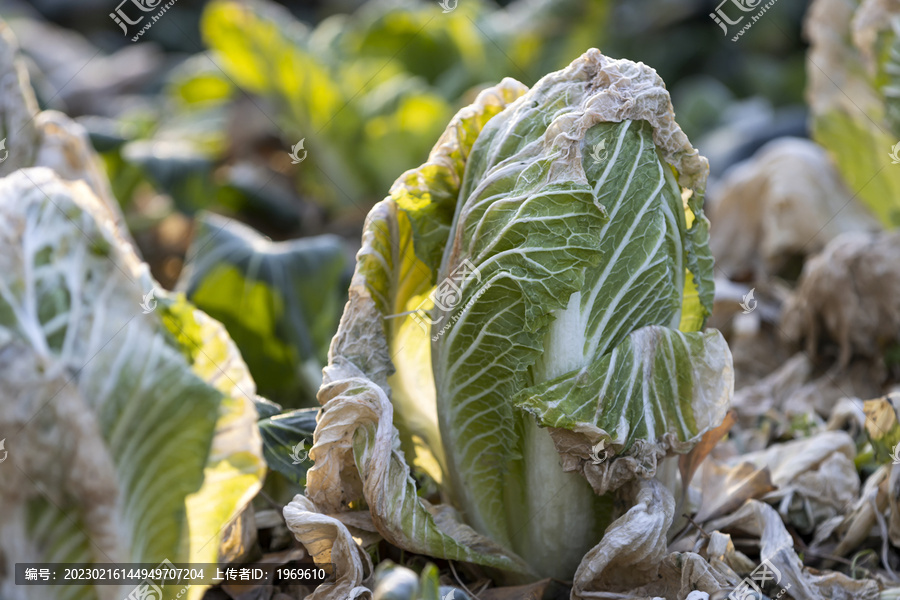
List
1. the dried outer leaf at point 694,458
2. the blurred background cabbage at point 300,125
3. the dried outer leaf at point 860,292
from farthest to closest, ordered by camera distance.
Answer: the blurred background cabbage at point 300,125 → the dried outer leaf at point 860,292 → the dried outer leaf at point 694,458

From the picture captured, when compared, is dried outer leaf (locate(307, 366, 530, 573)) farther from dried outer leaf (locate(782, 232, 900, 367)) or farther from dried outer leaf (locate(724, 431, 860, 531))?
dried outer leaf (locate(782, 232, 900, 367))

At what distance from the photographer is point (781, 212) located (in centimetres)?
397

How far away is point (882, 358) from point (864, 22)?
61.3 inches

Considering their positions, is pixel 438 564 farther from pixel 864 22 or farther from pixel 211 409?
pixel 864 22

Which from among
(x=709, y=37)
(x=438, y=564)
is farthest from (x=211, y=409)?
(x=709, y=37)

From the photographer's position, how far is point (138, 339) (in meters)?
2.10

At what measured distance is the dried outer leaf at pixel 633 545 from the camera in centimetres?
172

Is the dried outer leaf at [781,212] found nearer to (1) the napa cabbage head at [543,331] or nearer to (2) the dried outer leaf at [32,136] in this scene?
(1) the napa cabbage head at [543,331]

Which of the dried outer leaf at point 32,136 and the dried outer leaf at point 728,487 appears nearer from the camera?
the dried outer leaf at point 728,487

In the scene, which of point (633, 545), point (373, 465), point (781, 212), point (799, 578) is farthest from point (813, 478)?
point (781, 212)

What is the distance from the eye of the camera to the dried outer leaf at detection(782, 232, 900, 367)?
10.0 ft

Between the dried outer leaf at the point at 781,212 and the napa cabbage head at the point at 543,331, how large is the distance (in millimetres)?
2268

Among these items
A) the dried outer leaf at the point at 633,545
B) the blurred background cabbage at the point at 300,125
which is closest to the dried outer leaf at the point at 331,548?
the dried outer leaf at the point at 633,545

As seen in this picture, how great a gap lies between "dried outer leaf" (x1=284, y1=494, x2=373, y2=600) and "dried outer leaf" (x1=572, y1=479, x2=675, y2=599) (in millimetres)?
498
